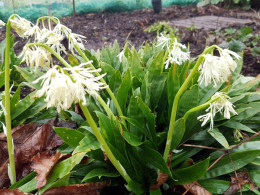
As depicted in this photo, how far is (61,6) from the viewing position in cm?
638

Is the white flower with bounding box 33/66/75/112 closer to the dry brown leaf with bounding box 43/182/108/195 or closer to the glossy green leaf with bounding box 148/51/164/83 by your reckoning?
the dry brown leaf with bounding box 43/182/108/195

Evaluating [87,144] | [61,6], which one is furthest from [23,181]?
[61,6]

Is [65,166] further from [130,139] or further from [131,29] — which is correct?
[131,29]

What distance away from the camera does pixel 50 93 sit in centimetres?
81

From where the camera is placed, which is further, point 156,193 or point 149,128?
point 149,128

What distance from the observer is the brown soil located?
16.4 feet

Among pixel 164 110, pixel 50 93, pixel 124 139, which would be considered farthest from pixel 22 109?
pixel 50 93

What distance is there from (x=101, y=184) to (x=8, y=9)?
15.8 feet

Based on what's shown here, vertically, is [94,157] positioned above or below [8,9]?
below

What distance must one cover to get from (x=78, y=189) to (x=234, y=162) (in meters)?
0.82

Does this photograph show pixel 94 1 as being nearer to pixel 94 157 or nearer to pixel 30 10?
pixel 30 10

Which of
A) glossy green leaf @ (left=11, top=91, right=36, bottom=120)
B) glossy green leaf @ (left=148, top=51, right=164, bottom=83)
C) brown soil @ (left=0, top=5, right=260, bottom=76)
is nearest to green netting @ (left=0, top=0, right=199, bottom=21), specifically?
brown soil @ (left=0, top=5, right=260, bottom=76)

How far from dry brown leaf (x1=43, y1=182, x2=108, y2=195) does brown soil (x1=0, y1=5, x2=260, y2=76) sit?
3525 millimetres

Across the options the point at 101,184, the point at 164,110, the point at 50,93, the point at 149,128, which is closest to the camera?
the point at 50,93
